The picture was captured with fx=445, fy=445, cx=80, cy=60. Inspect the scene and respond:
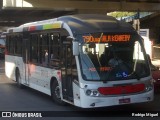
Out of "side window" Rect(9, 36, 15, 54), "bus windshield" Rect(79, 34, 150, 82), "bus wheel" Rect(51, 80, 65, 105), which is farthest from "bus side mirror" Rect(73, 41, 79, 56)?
"side window" Rect(9, 36, 15, 54)

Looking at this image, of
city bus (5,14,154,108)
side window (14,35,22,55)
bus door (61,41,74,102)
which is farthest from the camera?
side window (14,35,22,55)

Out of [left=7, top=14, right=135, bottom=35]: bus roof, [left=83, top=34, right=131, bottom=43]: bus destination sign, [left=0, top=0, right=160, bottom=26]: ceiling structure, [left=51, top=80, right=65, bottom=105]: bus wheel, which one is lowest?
[left=51, top=80, right=65, bottom=105]: bus wheel

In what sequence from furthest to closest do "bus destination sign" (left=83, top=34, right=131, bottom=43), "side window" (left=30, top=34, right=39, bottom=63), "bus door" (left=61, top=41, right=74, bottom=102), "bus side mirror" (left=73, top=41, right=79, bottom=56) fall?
"side window" (left=30, top=34, right=39, bottom=63) < "bus door" (left=61, top=41, right=74, bottom=102) < "bus destination sign" (left=83, top=34, right=131, bottom=43) < "bus side mirror" (left=73, top=41, right=79, bottom=56)

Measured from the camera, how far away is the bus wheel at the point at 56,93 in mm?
13430

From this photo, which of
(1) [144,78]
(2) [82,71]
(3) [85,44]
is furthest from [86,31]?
(1) [144,78]

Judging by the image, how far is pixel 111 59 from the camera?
1176 centimetres

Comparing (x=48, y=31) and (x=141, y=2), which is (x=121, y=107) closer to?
(x=48, y=31)

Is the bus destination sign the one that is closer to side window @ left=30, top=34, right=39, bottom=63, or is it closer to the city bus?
the city bus

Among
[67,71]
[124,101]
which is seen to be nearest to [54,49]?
[67,71]

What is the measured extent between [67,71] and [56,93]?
4.45ft

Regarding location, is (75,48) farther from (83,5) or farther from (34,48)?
(83,5)

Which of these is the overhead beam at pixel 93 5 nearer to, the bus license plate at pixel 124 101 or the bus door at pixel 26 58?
the bus door at pixel 26 58

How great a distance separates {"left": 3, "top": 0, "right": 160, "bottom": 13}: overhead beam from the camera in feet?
129

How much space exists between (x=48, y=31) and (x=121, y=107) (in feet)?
11.9
